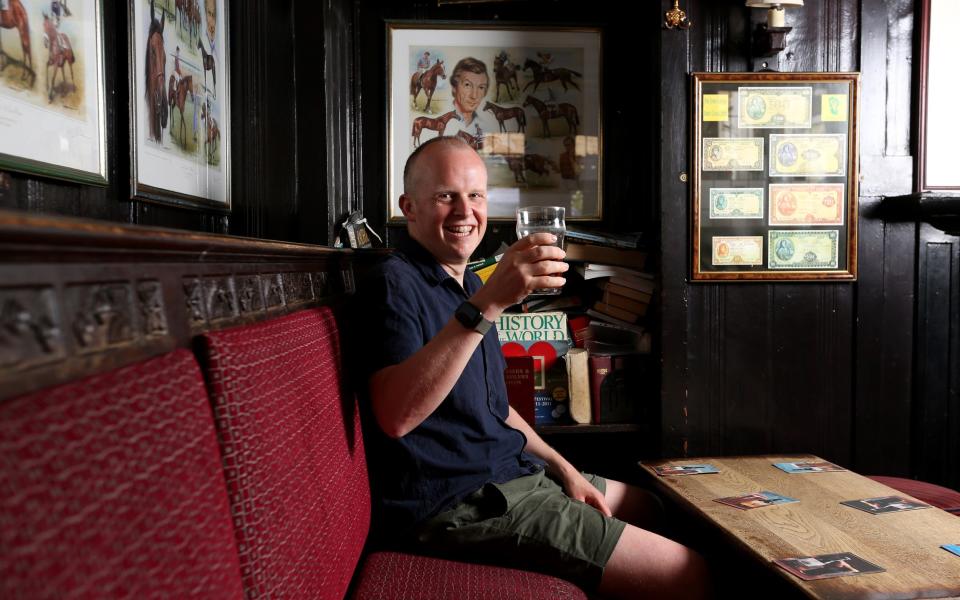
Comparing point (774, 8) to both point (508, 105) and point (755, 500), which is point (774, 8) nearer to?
point (508, 105)

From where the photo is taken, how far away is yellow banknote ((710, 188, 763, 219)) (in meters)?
2.66

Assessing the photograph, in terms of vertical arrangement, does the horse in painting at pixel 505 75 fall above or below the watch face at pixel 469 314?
above

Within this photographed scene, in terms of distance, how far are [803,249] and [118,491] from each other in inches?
104

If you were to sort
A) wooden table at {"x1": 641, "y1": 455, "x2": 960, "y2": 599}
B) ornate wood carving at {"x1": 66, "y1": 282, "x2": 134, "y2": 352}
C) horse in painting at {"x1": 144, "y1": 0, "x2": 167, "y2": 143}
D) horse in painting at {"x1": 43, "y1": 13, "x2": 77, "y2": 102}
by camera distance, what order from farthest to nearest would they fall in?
horse in painting at {"x1": 144, "y1": 0, "x2": 167, "y2": 143} → wooden table at {"x1": 641, "y1": 455, "x2": 960, "y2": 599} → horse in painting at {"x1": 43, "y1": 13, "x2": 77, "y2": 102} → ornate wood carving at {"x1": 66, "y1": 282, "x2": 134, "y2": 352}

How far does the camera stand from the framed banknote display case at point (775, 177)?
2.63 meters

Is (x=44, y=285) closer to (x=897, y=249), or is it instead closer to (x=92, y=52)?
(x=92, y=52)

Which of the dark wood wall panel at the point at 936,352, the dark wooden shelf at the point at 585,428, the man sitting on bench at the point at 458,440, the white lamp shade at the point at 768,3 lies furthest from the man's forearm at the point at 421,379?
the dark wood wall panel at the point at 936,352

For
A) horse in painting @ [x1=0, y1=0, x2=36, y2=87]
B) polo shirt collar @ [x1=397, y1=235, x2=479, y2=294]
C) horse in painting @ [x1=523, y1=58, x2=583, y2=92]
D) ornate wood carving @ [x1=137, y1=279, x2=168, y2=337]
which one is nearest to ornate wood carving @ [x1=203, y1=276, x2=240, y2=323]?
ornate wood carving @ [x1=137, y1=279, x2=168, y2=337]

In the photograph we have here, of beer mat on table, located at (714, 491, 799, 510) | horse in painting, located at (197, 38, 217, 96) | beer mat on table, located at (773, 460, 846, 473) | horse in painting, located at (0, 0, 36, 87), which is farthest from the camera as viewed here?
beer mat on table, located at (773, 460, 846, 473)

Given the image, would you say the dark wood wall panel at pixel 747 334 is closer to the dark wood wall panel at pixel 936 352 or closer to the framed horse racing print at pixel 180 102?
the dark wood wall panel at pixel 936 352

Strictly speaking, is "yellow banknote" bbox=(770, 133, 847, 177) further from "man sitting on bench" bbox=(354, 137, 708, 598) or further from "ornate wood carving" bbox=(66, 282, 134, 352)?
"ornate wood carving" bbox=(66, 282, 134, 352)

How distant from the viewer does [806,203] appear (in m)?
2.67

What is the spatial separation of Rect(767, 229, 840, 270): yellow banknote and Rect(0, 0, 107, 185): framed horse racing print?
2327 mm

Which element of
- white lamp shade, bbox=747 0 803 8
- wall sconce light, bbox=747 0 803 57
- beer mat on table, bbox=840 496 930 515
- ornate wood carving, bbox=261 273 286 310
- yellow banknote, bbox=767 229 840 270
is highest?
white lamp shade, bbox=747 0 803 8
